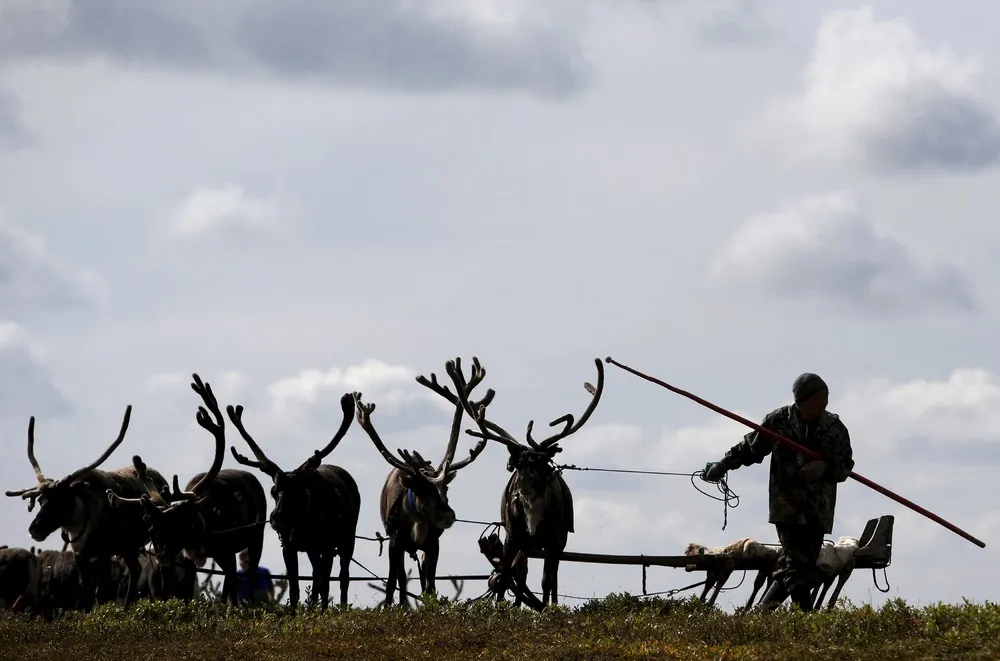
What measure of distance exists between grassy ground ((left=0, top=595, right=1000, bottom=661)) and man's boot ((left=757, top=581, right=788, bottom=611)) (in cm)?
61

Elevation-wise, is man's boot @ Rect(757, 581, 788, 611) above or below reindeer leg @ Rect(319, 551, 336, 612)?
below

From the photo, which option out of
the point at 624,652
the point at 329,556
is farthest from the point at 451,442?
the point at 624,652

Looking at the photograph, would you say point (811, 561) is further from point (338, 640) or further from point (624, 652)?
point (338, 640)

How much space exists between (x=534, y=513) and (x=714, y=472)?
4.01 metres

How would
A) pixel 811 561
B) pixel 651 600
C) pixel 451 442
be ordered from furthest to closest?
pixel 451 442 → pixel 651 600 → pixel 811 561

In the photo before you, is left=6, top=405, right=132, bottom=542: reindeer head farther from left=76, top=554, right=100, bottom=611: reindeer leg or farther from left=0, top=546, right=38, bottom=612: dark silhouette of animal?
left=0, top=546, right=38, bottom=612: dark silhouette of animal

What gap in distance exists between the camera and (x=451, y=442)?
74.4 ft

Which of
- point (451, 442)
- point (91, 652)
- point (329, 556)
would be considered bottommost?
point (91, 652)

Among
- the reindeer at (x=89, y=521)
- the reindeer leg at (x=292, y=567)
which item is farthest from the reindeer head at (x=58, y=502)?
the reindeer leg at (x=292, y=567)

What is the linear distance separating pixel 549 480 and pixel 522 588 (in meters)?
1.41

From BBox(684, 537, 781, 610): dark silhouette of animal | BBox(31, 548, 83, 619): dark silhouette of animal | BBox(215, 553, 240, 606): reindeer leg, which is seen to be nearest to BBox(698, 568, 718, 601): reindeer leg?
BBox(684, 537, 781, 610): dark silhouette of animal

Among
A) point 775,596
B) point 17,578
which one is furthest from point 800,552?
point 17,578

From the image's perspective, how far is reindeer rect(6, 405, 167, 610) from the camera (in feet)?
78.1

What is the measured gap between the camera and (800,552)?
55.5 ft
